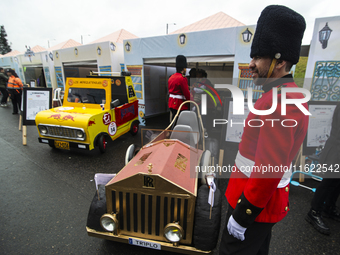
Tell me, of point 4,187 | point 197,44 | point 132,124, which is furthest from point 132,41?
point 4,187

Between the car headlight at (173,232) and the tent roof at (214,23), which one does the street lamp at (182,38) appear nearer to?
the tent roof at (214,23)

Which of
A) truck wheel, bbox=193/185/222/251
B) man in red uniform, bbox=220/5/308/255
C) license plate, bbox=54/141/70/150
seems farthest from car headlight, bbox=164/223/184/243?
license plate, bbox=54/141/70/150

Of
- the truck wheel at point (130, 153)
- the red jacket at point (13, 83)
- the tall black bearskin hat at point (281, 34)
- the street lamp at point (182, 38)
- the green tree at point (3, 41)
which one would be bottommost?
the truck wheel at point (130, 153)

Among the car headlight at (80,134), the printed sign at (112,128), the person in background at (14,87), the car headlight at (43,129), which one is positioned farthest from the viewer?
the person in background at (14,87)

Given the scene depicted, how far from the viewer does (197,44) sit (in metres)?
5.39

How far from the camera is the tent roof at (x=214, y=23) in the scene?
6.45 metres

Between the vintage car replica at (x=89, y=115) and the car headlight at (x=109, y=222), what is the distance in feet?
8.69

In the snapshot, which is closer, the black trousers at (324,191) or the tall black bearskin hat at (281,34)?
the tall black bearskin hat at (281,34)

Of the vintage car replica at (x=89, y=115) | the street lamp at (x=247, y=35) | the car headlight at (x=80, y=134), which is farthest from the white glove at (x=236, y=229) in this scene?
the street lamp at (x=247, y=35)

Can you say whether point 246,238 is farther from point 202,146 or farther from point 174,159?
point 202,146

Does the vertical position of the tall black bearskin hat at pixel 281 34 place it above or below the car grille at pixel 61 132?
above

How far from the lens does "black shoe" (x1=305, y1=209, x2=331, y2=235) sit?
2.33 meters

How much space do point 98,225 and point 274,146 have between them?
187 centimetres

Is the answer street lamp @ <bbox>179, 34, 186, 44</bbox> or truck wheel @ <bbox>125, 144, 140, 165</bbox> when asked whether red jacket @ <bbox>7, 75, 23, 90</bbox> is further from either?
truck wheel @ <bbox>125, 144, 140, 165</bbox>
